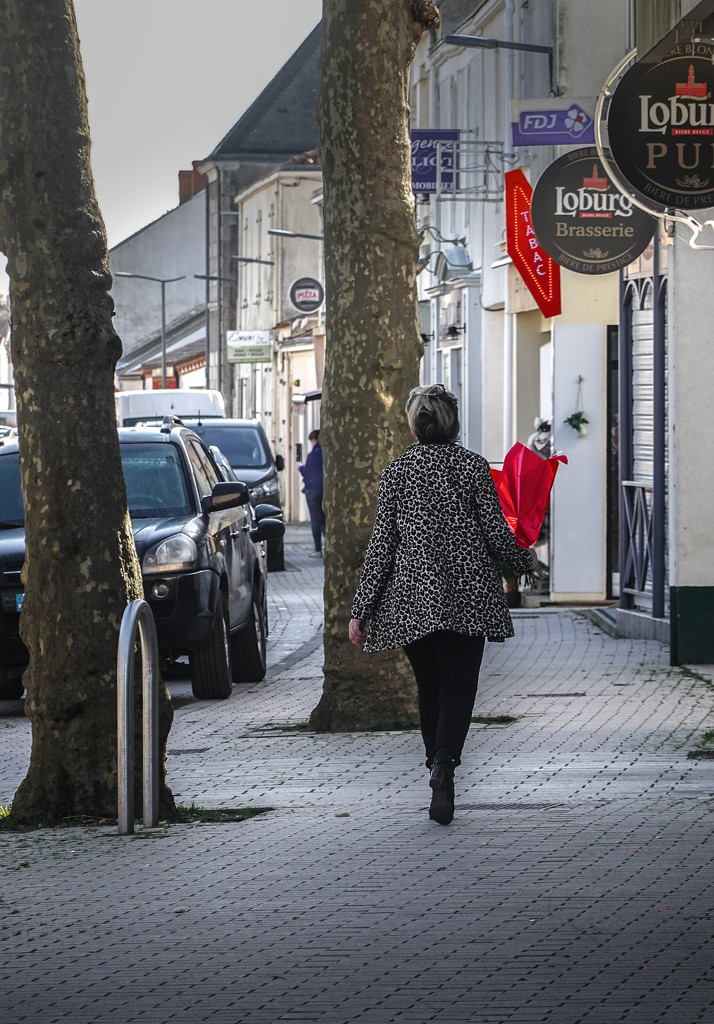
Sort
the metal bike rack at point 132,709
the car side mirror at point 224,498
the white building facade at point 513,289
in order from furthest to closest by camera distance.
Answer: the white building facade at point 513,289, the car side mirror at point 224,498, the metal bike rack at point 132,709

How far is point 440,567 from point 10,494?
690 cm

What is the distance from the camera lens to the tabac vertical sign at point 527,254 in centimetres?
1877

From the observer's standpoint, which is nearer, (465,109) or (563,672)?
(563,672)

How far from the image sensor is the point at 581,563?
19.4m

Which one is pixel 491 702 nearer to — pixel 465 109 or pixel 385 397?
pixel 385 397

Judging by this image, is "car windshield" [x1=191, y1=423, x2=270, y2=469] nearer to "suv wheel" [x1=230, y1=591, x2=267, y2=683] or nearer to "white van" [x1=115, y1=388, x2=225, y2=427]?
"white van" [x1=115, y1=388, x2=225, y2=427]

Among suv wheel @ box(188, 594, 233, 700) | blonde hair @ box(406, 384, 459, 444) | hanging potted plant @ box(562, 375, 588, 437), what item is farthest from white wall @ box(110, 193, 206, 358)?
blonde hair @ box(406, 384, 459, 444)

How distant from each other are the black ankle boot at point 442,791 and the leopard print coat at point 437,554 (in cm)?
51

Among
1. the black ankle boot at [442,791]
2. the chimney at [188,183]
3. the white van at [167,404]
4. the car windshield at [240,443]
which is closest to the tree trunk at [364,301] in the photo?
the black ankle boot at [442,791]

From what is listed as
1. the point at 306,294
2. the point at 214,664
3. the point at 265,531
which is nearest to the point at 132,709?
the point at 214,664

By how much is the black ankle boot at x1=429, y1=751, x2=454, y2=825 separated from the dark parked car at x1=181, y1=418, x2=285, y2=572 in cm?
1935

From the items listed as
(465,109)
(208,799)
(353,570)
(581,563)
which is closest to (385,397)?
(353,570)

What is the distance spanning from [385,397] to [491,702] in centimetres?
229

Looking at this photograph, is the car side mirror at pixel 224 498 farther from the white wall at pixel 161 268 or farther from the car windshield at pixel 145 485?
the white wall at pixel 161 268
